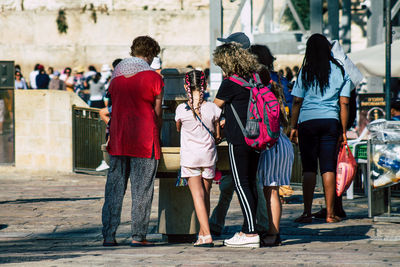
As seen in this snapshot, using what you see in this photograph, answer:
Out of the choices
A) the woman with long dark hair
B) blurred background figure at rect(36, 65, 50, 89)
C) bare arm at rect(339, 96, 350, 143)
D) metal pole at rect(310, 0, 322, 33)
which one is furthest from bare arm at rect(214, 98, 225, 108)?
blurred background figure at rect(36, 65, 50, 89)

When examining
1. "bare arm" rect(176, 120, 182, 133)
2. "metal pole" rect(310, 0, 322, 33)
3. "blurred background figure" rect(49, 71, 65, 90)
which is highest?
"metal pole" rect(310, 0, 322, 33)

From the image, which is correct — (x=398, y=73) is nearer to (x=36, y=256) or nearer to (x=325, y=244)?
(x=325, y=244)

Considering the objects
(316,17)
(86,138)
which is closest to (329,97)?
(86,138)

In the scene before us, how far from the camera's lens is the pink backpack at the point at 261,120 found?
7168 mm

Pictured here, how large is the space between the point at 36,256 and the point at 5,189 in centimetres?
644

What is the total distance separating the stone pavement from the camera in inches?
258

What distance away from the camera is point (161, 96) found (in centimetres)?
754

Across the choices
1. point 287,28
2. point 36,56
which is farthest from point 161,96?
point 287,28

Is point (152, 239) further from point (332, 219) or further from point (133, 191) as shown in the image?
point (332, 219)

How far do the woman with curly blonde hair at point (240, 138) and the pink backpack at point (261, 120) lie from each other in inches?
2.5

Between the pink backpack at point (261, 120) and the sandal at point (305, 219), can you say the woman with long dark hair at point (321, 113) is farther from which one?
the pink backpack at point (261, 120)

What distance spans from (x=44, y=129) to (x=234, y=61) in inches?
346

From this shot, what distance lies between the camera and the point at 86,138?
15.2m

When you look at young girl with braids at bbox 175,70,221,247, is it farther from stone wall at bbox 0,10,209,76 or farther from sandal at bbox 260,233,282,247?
stone wall at bbox 0,10,209,76
